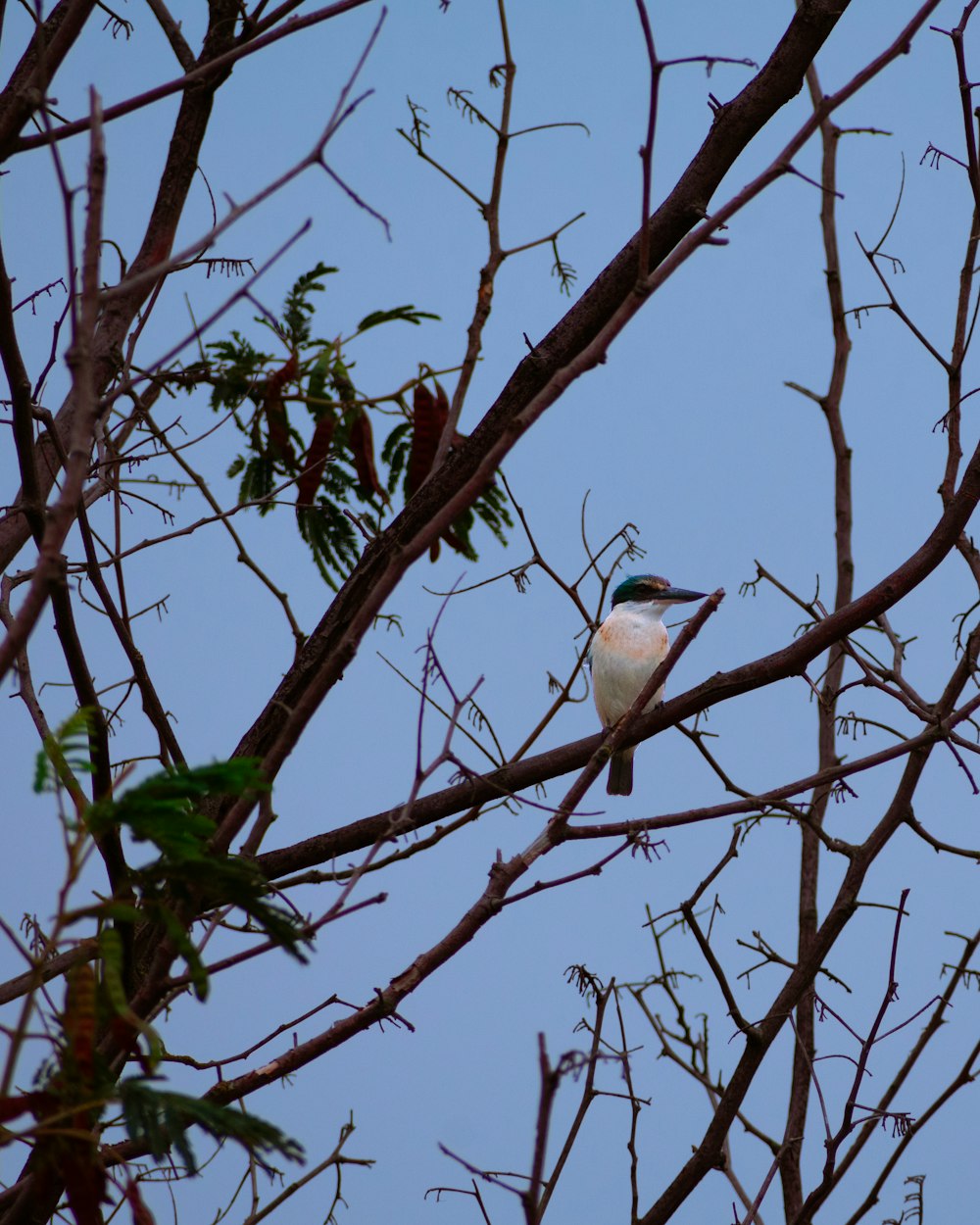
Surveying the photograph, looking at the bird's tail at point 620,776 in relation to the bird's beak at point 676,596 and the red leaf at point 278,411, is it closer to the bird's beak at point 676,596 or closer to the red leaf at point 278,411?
the bird's beak at point 676,596

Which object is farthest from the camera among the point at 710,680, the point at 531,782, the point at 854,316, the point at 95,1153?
the point at 854,316

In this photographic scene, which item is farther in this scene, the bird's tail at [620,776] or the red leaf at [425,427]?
the bird's tail at [620,776]

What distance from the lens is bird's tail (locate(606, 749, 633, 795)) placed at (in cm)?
477

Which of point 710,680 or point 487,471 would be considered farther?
point 710,680

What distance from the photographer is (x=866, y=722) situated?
328 centimetres

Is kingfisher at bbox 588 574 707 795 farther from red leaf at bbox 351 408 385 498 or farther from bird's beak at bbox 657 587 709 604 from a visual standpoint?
red leaf at bbox 351 408 385 498

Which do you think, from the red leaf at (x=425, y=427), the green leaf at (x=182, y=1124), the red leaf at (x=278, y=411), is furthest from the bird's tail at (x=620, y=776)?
the green leaf at (x=182, y=1124)

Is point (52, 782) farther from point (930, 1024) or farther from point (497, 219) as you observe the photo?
point (497, 219)

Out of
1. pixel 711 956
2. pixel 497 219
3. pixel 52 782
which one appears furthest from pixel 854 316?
pixel 52 782

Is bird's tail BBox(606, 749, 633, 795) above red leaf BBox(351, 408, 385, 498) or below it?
above

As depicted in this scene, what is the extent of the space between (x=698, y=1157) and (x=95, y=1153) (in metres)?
1.59

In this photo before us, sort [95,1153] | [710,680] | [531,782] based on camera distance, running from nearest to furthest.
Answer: [95,1153]
[710,680]
[531,782]

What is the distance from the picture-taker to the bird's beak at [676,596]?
484cm

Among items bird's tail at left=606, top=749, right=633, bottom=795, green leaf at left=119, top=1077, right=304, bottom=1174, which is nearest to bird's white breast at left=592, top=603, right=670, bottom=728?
bird's tail at left=606, top=749, right=633, bottom=795
